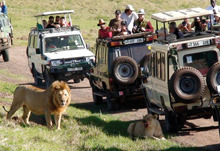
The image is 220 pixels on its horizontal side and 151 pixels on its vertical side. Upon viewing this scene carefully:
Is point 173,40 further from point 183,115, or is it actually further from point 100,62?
point 100,62

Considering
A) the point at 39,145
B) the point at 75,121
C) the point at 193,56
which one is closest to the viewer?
the point at 39,145

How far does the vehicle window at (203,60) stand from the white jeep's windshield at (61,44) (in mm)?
Answer: 8088

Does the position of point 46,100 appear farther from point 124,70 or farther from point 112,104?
point 112,104

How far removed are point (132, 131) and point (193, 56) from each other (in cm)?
194

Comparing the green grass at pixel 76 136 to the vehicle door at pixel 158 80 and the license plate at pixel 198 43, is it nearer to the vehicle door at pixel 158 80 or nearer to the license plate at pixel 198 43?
the vehicle door at pixel 158 80

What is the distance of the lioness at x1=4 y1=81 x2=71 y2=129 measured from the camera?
35.1ft

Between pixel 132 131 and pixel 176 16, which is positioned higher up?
pixel 176 16

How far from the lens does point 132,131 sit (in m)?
10.8

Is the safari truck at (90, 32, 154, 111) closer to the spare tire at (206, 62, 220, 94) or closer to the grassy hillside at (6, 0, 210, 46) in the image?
the spare tire at (206, 62, 220, 94)

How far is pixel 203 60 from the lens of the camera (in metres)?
10.6

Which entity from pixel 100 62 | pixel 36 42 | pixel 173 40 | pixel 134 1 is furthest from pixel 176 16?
pixel 134 1

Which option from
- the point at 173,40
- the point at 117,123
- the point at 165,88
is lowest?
the point at 117,123

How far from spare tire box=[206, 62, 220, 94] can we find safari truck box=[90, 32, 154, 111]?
3.38 m

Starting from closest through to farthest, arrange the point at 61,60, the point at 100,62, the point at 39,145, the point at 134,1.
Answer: the point at 39,145, the point at 100,62, the point at 61,60, the point at 134,1
